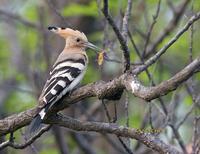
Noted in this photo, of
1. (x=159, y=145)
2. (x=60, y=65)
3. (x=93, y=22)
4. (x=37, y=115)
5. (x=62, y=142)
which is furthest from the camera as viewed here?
(x=93, y=22)

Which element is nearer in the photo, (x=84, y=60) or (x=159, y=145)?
(x=159, y=145)

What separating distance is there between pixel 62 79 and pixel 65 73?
127mm

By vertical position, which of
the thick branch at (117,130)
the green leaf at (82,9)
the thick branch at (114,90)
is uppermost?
the green leaf at (82,9)

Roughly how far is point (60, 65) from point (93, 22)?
4555mm

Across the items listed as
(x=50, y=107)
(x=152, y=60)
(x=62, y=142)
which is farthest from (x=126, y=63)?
(x=62, y=142)

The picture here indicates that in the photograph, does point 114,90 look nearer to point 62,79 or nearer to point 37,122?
point 37,122

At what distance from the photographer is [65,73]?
205 inches

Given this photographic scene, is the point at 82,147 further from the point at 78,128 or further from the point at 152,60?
the point at 152,60

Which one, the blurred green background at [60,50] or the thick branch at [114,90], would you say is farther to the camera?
the blurred green background at [60,50]

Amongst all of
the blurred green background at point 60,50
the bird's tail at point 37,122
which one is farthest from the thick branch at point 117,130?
→ the blurred green background at point 60,50

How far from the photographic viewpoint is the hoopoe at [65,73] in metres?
4.61

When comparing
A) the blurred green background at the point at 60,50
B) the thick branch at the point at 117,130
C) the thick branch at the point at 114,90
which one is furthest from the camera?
the blurred green background at the point at 60,50

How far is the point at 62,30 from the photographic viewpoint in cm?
604

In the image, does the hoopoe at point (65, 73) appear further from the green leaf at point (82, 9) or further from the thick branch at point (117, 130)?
the green leaf at point (82, 9)
